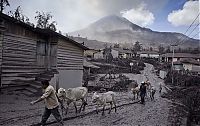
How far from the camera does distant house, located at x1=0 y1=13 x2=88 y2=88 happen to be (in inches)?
667

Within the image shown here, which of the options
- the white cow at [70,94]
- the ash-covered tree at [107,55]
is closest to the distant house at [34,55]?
the white cow at [70,94]

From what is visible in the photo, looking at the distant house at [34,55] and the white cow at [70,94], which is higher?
the distant house at [34,55]

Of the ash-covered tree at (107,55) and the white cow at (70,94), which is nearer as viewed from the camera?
the white cow at (70,94)

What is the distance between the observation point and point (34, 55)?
1973 centimetres

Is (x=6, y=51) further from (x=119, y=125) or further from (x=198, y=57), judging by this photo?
(x=198, y=57)

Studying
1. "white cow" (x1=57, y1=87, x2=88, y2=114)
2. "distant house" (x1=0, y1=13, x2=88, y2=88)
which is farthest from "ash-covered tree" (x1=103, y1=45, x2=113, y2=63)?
"white cow" (x1=57, y1=87, x2=88, y2=114)

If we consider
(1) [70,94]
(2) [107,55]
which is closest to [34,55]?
(1) [70,94]

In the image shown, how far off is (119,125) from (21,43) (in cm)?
1052

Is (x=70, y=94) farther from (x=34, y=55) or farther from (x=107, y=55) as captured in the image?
(x=107, y=55)

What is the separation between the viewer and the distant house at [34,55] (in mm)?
16953

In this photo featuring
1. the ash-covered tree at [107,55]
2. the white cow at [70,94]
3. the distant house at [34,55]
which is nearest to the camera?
the white cow at [70,94]

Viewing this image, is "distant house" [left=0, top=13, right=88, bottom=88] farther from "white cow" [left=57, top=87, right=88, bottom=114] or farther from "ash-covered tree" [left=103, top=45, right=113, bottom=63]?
"ash-covered tree" [left=103, top=45, right=113, bottom=63]

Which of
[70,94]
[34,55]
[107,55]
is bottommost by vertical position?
[70,94]

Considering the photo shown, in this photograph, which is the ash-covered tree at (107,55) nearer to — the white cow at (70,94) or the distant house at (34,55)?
the distant house at (34,55)
